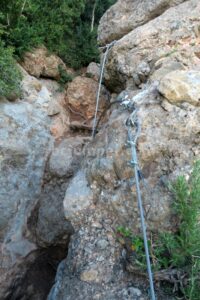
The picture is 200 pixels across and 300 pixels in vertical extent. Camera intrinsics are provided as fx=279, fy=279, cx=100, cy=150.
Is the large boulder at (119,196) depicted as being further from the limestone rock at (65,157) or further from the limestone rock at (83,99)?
the limestone rock at (83,99)

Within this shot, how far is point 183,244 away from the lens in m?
2.23

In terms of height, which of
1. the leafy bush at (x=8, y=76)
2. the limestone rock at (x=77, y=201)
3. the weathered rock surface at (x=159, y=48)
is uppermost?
the leafy bush at (x=8, y=76)

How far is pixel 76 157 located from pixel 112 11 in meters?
3.40

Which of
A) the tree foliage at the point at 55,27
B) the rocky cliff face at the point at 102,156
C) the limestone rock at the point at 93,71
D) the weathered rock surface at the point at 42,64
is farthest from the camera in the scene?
the limestone rock at the point at 93,71

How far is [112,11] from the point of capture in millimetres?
6184

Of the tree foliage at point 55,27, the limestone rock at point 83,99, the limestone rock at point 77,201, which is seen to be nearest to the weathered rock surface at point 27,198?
the limestone rock at point 83,99

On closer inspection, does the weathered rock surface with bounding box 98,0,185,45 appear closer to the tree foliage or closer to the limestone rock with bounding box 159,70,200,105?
the tree foliage

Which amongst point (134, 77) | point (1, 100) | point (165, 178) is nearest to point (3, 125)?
point (1, 100)

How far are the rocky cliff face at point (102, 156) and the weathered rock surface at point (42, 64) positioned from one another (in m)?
0.21

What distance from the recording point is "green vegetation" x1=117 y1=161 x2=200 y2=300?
84.9 inches

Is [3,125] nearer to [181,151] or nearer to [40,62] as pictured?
[40,62]

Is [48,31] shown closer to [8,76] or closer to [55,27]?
[55,27]

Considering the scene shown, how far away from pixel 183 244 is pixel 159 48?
324cm

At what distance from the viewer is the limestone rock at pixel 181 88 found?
293 centimetres
